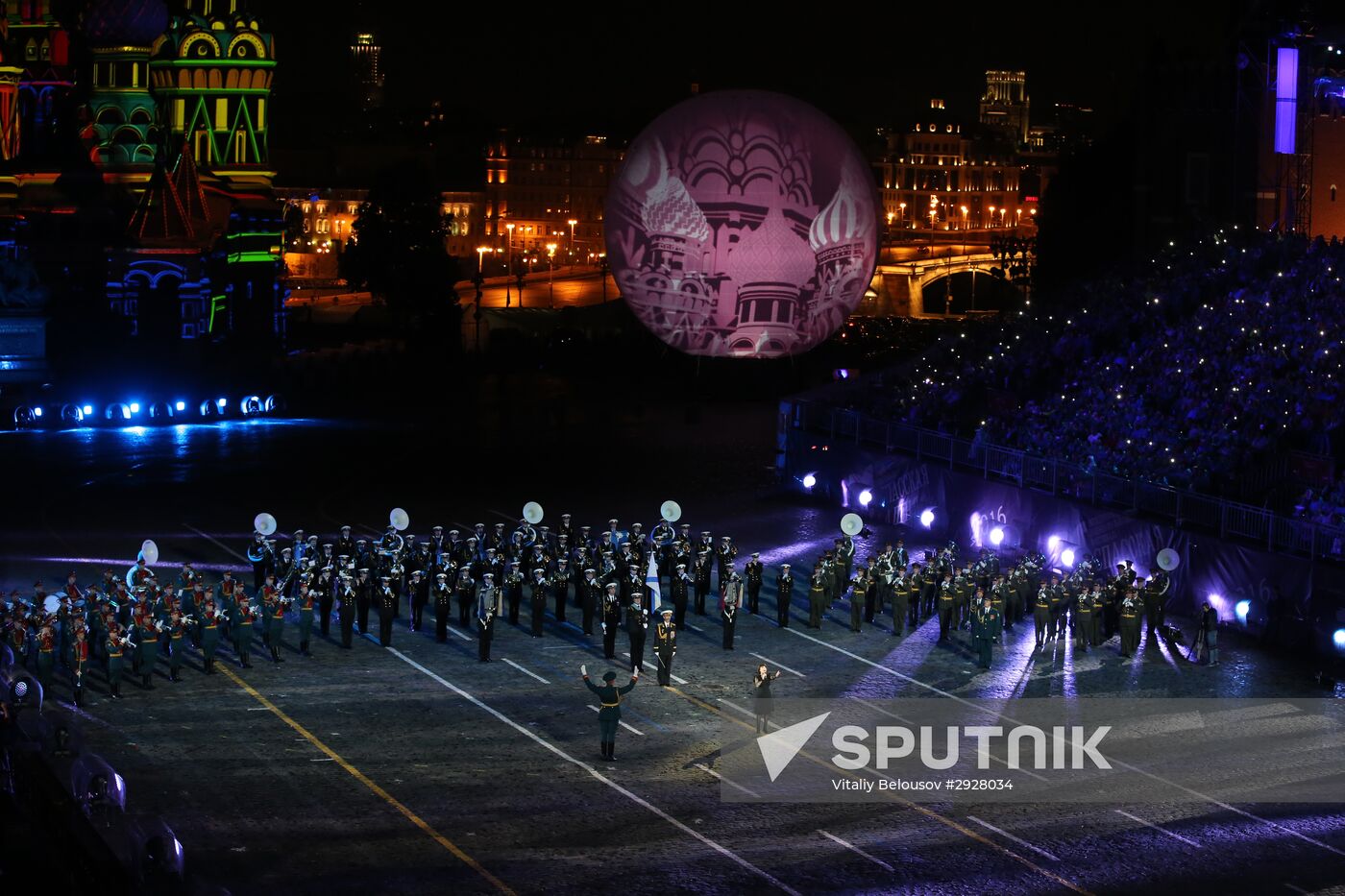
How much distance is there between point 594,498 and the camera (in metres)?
40.2

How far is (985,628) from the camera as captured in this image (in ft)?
89.0

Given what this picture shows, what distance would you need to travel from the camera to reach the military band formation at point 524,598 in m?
25.7

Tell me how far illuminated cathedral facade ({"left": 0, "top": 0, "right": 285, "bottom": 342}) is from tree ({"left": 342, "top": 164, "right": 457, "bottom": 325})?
10.8 meters

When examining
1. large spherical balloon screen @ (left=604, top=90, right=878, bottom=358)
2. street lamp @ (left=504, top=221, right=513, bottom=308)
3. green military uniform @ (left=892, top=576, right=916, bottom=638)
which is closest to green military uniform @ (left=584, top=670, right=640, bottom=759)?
green military uniform @ (left=892, top=576, right=916, bottom=638)

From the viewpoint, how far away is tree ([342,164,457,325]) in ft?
289

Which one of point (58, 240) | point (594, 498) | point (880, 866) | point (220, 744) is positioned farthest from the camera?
point (58, 240)

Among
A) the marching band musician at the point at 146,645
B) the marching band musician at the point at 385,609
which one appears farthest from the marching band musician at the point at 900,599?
the marching band musician at the point at 146,645

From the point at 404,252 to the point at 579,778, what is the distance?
230ft

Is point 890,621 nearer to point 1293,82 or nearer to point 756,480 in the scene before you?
point 756,480

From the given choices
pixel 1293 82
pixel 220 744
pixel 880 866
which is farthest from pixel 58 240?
pixel 880 866

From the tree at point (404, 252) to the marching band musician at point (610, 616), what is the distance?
2356 inches

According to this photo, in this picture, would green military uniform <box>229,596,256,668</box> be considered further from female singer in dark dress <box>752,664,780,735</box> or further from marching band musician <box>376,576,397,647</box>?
female singer in dark dress <box>752,664,780,735</box>

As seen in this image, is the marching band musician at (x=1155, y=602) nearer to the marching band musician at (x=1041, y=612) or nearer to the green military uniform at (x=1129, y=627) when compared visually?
the green military uniform at (x=1129, y=627)

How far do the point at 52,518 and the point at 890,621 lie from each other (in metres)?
17.1
